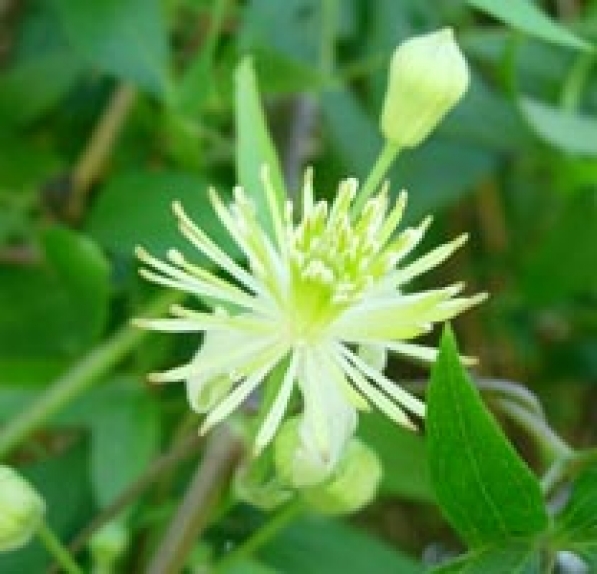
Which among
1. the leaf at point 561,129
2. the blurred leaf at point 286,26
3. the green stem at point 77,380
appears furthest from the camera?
the blurred leaf at point 286,26

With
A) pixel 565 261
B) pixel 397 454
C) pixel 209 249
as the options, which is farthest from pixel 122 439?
pixel 565 261

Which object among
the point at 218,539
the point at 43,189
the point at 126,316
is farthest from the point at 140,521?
the point at 43,189

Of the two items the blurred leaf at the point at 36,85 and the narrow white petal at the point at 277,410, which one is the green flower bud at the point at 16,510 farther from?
the blurred leaf at the point at 36,85

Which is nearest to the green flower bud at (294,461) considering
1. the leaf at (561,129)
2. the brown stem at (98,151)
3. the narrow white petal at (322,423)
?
the narrow white petal at (322,423)

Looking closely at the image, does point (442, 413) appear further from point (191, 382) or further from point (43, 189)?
point (43, 189)

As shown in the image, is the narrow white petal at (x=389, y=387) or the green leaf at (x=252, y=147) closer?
the narrow white petal at (x=389, y=387)

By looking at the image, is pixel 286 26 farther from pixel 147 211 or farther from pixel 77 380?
pixel 77 380

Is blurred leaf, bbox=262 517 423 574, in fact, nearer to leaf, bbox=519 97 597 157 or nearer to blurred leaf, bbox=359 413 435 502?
blurred leaf, bbox=359 413 435 502
